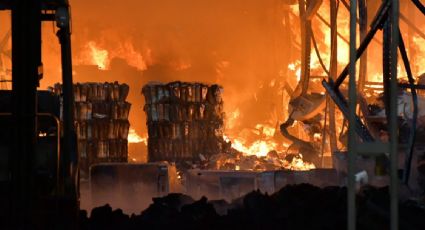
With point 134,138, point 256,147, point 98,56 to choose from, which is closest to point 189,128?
point 256,147

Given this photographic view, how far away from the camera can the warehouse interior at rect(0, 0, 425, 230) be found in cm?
632

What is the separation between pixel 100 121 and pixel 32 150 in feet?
34.5

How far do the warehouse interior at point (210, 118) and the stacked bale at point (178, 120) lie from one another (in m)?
0.04

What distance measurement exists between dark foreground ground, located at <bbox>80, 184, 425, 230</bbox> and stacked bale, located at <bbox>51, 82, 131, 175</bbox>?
25.8 ft

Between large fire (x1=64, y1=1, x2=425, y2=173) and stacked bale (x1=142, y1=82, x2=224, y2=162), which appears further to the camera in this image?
large fire (x1=64, y1=1, x2=425, y2=173)

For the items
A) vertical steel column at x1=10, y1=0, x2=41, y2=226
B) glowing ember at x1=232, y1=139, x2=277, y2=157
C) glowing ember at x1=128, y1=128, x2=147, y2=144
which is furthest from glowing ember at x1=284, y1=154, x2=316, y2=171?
vertical steel column at x1=10, y1=0, x2=41, y2=226

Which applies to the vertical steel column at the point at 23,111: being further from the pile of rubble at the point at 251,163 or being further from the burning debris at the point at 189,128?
the burning debris at the point at 189,128

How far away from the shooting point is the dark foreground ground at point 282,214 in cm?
780

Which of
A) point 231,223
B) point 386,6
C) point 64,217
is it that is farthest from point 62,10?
point 386,6

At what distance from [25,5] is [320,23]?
826 inches

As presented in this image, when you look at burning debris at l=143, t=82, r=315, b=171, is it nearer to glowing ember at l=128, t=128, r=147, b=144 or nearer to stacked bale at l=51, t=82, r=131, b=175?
stacked bale at l=51, t=82, r=131, b=175

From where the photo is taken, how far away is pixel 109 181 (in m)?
11.2

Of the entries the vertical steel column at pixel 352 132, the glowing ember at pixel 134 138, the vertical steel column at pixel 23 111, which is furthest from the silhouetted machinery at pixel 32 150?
the glowing ember at pixel 134 138

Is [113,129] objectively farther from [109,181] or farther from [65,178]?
[65,178]
